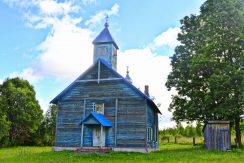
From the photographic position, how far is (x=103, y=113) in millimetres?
26781

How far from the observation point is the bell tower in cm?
3056

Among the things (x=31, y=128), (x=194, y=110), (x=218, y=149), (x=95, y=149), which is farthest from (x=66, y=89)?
(x=31, y=128)

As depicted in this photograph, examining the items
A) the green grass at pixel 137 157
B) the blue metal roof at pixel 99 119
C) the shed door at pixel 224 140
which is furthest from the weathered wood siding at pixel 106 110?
the shed door at pixel 224 140

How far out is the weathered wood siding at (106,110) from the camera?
1012 inches

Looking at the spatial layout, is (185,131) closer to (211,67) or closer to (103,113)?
(211,67)

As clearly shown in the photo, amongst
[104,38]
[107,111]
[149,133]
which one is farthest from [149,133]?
[104,38]

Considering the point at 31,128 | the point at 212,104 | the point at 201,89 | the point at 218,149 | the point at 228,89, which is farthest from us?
the point at 31,128

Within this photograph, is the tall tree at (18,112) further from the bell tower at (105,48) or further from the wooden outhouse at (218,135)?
the wooden outhouse at (218,135)

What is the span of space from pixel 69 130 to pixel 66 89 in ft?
12.8

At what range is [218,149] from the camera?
25281mm

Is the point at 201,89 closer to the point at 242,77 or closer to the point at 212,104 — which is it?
the point at 212,104

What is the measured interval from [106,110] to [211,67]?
1113 centimetres

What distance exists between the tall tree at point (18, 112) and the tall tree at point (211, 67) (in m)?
26.7

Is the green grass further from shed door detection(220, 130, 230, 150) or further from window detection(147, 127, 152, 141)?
window detection(147, 127, 152, 141)
